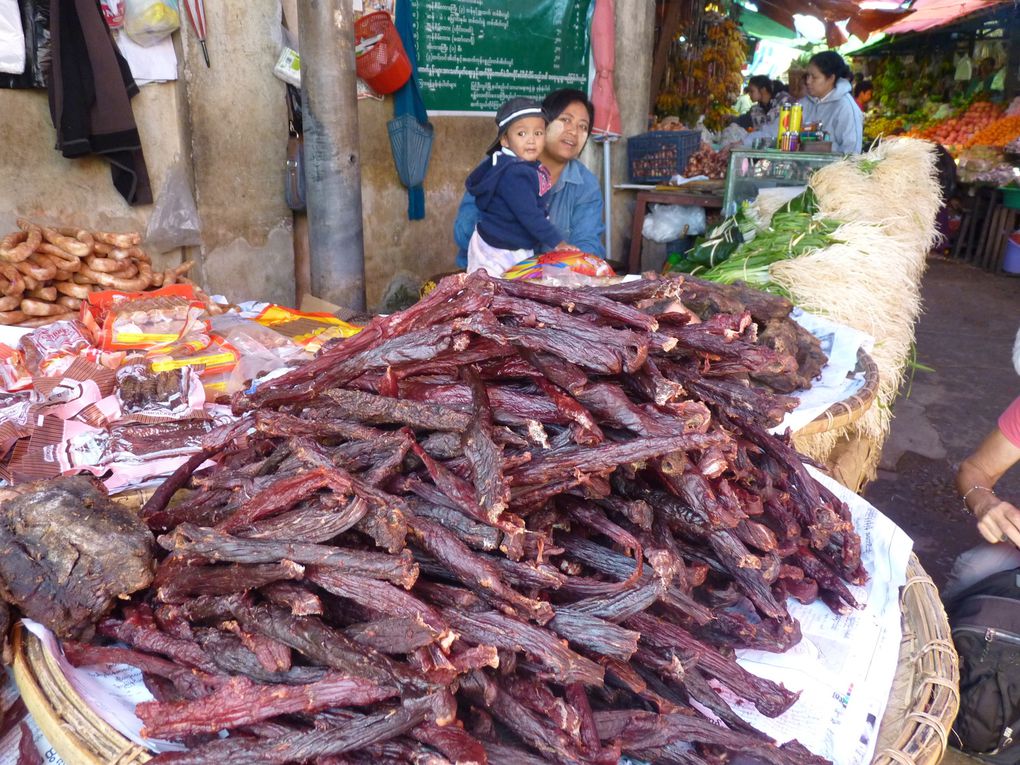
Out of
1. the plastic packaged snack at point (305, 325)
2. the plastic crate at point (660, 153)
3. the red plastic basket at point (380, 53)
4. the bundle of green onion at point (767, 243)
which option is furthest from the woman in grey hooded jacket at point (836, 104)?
the plastic packaged snack at point (305, 325)

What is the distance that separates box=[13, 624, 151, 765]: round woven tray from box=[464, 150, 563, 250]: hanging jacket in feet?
13.2

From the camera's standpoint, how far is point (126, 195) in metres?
4.80

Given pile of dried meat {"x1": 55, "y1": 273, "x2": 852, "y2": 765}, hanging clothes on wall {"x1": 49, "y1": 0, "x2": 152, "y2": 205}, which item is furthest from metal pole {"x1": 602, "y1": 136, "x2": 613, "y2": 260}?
pile of dried meat {"x1": 55, "y1": 273, "x2": 852, "y2": 765}

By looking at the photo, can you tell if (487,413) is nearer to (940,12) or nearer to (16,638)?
(16,638)

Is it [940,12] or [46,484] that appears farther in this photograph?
[940,12]

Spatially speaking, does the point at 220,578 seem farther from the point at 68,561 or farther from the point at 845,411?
the point at 845,411

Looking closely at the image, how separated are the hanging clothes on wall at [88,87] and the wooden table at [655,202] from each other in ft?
17.7

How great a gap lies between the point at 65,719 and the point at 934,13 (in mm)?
16323

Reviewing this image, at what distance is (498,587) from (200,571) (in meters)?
0.62

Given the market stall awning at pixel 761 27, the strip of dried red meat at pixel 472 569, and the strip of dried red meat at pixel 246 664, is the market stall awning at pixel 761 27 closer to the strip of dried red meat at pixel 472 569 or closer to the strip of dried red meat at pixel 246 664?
the strip of dried red meat at pixel 472 569

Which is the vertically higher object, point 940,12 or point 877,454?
point 940,12

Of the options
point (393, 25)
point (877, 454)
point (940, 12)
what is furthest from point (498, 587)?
point (940, 12)

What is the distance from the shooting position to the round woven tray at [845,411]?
274cm

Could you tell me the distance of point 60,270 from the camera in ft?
12.6
